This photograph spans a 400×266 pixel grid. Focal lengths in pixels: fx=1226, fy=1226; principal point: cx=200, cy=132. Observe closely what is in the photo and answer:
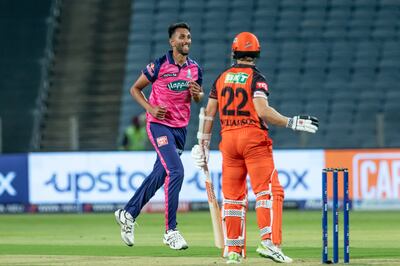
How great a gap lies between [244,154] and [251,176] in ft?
0.68

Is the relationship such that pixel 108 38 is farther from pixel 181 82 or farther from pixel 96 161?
pixel 181 82

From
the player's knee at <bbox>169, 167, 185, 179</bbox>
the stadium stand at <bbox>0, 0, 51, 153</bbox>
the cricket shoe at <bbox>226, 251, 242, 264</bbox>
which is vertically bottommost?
the cricket shoe at <bbox>226, 251, 242, 264</bbox>

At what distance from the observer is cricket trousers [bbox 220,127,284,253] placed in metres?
10.9

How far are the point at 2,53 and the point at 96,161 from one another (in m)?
8.00

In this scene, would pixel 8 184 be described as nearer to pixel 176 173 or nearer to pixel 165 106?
pixel 165 106

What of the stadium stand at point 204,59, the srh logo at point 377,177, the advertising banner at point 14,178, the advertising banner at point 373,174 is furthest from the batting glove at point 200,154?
the stadium stand at point 204,59

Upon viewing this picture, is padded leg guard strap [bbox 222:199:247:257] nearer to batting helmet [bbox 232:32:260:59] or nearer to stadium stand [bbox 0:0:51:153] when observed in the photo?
batting helmet [bbox 232:32:260:59]

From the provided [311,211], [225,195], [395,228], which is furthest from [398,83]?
[225,195]

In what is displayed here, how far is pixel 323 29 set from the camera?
29.0 meters

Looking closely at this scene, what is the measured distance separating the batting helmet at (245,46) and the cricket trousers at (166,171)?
2.08 m

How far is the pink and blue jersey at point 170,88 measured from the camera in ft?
42.4

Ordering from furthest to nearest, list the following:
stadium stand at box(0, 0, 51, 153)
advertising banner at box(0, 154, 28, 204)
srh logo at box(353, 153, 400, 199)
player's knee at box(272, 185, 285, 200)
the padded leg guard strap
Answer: stadium stand at box(0, 0, 51, 153)
advertising banner at box(0, 154, 28, 204)
srh logo at box(353, 153, 400, 199)
player's knee at box(272, 185, 285, 200)
the padded leg guard strap

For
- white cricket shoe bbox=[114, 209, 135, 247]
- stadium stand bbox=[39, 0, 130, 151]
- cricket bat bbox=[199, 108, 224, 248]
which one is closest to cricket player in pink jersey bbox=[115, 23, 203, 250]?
white cricket shoe bbox=[114, 209, 135, 247]

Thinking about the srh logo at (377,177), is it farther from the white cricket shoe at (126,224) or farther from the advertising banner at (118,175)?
the white cricket shoe at (126,224)
